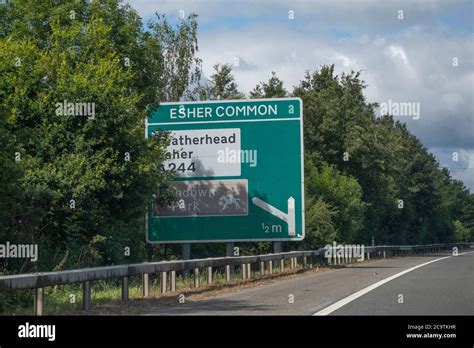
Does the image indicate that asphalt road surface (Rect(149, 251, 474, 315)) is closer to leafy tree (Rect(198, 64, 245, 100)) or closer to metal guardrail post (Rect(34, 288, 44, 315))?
metal guardrail post (Rect(34, 288, 44, 315))

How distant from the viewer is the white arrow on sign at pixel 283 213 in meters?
25.7

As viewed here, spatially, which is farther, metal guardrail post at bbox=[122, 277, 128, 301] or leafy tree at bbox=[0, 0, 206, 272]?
leafy tree at bbox=[0, 0, 206, 272]

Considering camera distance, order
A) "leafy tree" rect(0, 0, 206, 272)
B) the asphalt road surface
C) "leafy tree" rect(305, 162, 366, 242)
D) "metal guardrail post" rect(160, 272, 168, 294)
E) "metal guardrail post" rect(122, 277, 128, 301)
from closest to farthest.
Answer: the asphalt road surface → "metal guardrail post" rect(122, 277, 128, 301) → "metal guardrail post" rect(160, 272, 168, 294) → "leafy tree" rect(0, 0, 206, 272) → "leafy tree" rect(305, 162, 366, 242)

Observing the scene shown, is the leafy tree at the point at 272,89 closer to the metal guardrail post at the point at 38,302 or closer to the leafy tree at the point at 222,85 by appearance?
the leafy tree at the point at 222,85

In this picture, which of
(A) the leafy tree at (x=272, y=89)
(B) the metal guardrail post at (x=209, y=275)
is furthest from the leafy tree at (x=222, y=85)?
(B) the metal guardrail post at (x=209, y=275)

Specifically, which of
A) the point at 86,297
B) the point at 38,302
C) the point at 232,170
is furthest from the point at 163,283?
the point at 232,170

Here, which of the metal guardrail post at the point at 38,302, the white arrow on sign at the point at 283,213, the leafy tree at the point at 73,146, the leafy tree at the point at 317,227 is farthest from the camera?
the leafy tree at the point at 317,227

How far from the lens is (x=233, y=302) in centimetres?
1570

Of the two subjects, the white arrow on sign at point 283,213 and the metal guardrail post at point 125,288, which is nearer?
the metal guardrail post at point 125,288

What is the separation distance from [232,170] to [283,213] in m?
2.19

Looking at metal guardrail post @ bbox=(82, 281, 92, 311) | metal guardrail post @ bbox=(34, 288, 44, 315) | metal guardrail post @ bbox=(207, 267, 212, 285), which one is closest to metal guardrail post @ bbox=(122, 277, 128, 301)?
metal guardrail post @ bbox=(82, 281, 92, 311)

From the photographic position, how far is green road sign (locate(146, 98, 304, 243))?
84.6ft
